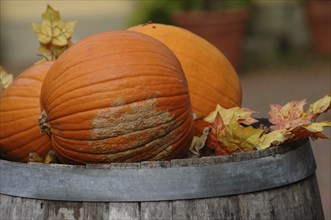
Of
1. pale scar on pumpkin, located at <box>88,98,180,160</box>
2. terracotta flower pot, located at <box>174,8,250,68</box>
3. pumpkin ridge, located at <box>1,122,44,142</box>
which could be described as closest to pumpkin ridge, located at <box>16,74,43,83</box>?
pumpkin ridge, located at <box>1,122,44,142</box>

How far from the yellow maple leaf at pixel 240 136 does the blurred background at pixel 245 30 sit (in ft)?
17.6

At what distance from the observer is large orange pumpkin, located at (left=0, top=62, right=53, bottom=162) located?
2480 mm

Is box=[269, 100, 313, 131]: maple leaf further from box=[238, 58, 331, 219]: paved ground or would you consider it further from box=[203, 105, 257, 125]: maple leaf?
box=[238, 58, 331, 219]: paved ground

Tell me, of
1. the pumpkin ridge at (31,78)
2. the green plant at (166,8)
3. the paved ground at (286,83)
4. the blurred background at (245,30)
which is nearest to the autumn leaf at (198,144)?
the pumpkin ridge at (31,78)

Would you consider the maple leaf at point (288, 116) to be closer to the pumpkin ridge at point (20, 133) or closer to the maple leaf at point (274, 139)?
the maple leaf at point (274, 139)

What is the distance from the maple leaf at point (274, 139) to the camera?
232cm

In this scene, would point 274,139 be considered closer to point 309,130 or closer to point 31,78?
point 309,130

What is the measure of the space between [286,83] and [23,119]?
6143 mm

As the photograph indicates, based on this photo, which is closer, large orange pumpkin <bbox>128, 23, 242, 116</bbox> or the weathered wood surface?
the weathered wood surface

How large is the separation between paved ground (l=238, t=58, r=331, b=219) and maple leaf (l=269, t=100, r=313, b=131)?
12.7ft

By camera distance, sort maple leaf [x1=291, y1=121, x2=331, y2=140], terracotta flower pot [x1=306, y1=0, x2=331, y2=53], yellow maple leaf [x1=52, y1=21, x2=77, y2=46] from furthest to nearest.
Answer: terracotta flower pot [x1=306, y1=0, x2=331, y2=53]
yellow maple leaf [x1=52, y1=21, x2=77, y2=46]
maple leaf [x1=291, y1=121, x2=331, y2=140]

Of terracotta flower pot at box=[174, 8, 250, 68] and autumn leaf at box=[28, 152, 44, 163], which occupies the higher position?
terracotta flower pot at box=[174, 8, 250, 68]

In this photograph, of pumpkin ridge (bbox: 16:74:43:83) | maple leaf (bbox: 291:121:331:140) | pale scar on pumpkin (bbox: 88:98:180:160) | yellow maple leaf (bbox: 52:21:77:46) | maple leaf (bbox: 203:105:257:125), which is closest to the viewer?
pale scar on pumpkin (bbox: 88:98:180:160)

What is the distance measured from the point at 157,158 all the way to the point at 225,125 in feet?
0.76
